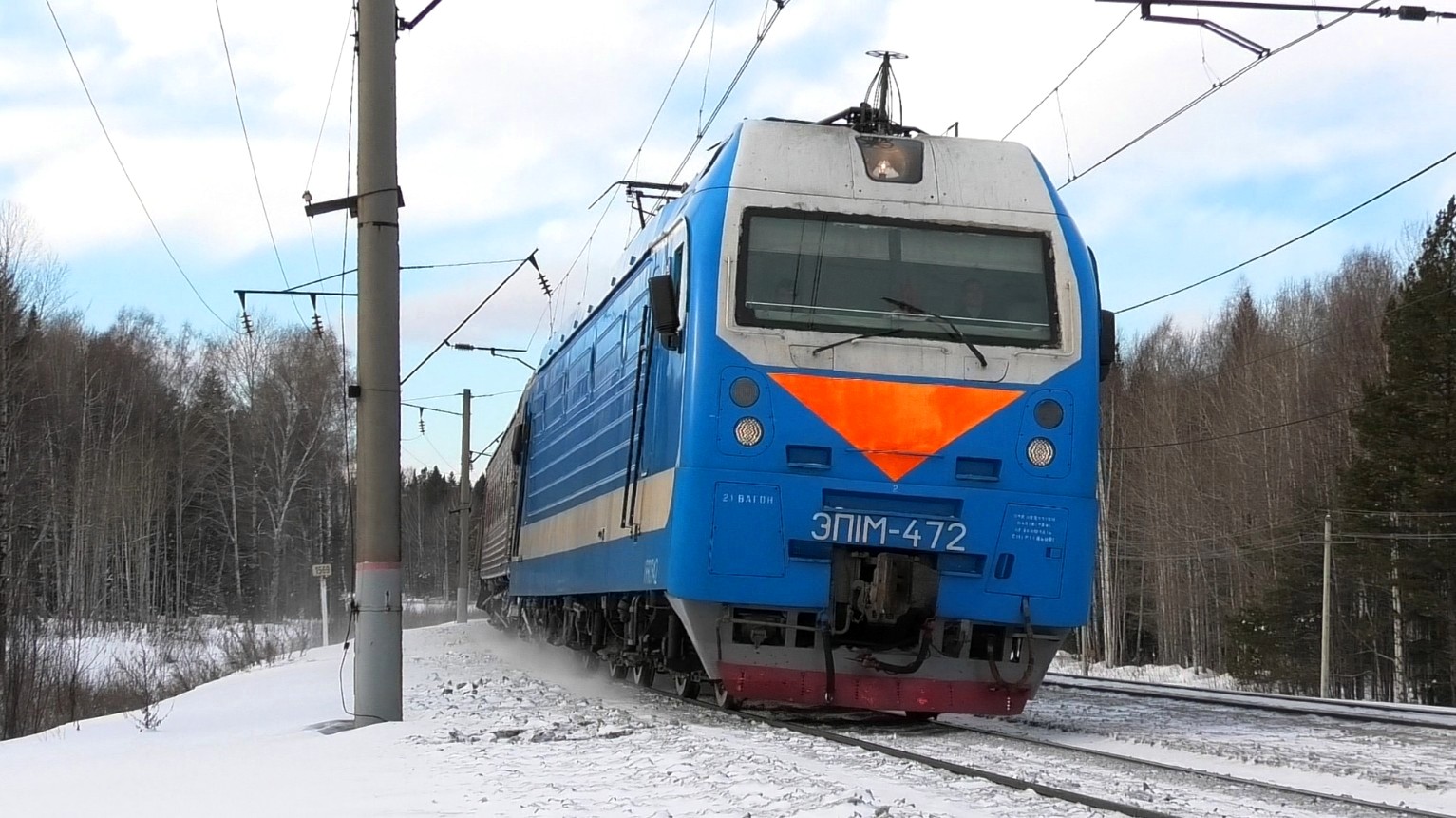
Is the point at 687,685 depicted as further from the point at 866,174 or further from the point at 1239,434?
the point at 1239,434

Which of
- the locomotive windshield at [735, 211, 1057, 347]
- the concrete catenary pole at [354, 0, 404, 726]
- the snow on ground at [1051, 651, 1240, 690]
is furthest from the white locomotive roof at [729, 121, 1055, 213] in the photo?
the snow on ground at [1051, 651, 1240, 690]

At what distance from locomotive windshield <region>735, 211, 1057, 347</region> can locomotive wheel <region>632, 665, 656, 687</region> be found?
438 cm

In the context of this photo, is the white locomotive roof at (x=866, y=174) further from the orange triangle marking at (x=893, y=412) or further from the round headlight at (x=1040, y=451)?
the round headlight at (x=1040, y=451)

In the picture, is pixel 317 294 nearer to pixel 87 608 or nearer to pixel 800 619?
pixel 800 619

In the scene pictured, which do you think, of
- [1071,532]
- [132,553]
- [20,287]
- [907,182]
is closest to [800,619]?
[1071,532]

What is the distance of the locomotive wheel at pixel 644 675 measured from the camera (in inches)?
485

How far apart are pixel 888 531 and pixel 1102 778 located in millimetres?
2334

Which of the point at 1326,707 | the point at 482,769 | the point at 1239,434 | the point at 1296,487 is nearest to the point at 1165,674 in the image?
the point at 1296,487

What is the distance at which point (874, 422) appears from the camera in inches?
341

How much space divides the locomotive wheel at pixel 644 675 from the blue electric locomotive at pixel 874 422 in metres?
2.83

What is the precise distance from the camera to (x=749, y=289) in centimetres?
891

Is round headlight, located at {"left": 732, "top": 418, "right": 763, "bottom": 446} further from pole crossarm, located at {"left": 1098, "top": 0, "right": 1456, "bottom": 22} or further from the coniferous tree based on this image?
the coniferous tree

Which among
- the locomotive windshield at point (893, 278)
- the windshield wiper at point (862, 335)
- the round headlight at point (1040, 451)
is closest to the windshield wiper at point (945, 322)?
the locomotive windshield at point (893, 278)

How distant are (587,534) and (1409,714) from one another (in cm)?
651
